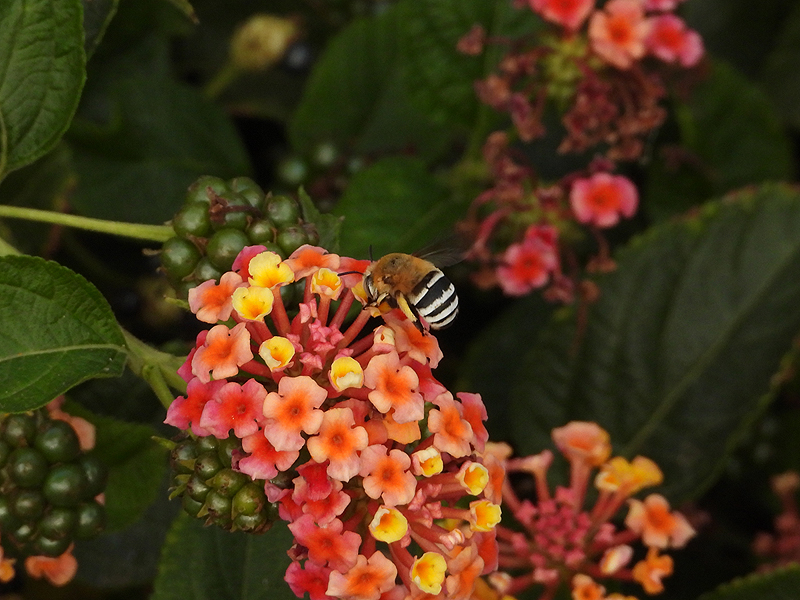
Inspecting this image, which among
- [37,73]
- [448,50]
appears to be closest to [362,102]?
[448,50]

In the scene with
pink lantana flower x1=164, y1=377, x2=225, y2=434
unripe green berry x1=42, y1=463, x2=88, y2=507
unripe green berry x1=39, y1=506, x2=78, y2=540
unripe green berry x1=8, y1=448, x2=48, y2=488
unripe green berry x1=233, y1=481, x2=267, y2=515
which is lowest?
unripe green berry x1=39, y1=506, x2=78, y2=540

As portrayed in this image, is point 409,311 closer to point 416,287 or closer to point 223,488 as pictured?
point 416,287

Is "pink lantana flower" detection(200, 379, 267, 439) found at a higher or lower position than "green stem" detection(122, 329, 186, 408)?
higher

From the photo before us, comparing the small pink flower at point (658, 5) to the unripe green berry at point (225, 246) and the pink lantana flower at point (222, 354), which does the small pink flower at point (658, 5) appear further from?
the pink lantana flower at point (222, 354)

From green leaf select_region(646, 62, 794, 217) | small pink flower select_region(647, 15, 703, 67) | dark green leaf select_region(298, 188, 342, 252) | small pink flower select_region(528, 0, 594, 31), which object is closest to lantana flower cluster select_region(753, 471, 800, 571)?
green leaf select_region(646, 62, 794, 217)

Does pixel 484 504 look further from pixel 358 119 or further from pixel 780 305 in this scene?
pixel 358 119

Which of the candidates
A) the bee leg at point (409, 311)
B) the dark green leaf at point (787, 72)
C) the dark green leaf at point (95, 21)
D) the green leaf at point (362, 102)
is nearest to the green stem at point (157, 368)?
the bee leg at point (409, 311)

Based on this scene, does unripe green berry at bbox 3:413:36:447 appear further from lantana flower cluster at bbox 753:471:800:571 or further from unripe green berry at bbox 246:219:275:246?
lantana flower cluster at bbox 753:471:800:571
